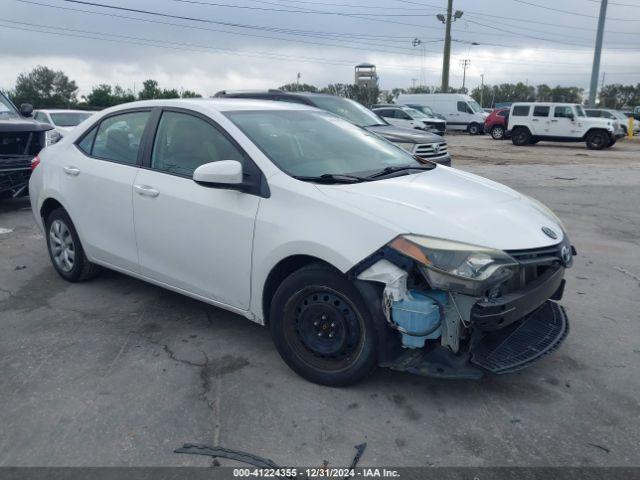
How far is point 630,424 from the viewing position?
9.68 ft

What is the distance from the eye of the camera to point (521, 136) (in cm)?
2453

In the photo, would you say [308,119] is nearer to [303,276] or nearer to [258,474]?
[303,276]

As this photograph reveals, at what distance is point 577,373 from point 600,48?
34.2 meters

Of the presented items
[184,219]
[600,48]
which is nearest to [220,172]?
[184,219]

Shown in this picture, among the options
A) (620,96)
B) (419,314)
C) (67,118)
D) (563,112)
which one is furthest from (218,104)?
(620,96)

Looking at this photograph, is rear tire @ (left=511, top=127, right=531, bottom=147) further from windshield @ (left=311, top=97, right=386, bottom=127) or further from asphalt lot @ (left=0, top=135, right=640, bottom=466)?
asphalt lot @ (left=0, top=135, right=640, bottom=466)

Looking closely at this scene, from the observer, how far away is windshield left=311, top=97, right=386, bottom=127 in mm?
10867

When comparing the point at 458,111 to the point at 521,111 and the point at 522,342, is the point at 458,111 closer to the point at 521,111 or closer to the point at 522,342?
the point at 521,111

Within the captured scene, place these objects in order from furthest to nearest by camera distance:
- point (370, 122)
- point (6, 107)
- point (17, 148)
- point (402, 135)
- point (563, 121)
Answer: point (563, 121) < point (370, 122) < point (402, 135) < point (6, 107) < point (17, 148)

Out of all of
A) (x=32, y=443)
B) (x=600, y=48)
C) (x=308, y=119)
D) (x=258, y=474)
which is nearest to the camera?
(x=258, y=474)

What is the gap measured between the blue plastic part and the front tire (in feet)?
0.63

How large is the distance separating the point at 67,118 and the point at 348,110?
834cm

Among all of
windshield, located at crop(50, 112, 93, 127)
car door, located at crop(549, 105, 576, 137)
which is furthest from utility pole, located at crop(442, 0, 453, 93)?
windshield, located at crop(50, 112, 93, 127)

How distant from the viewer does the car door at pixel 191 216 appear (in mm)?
3553
